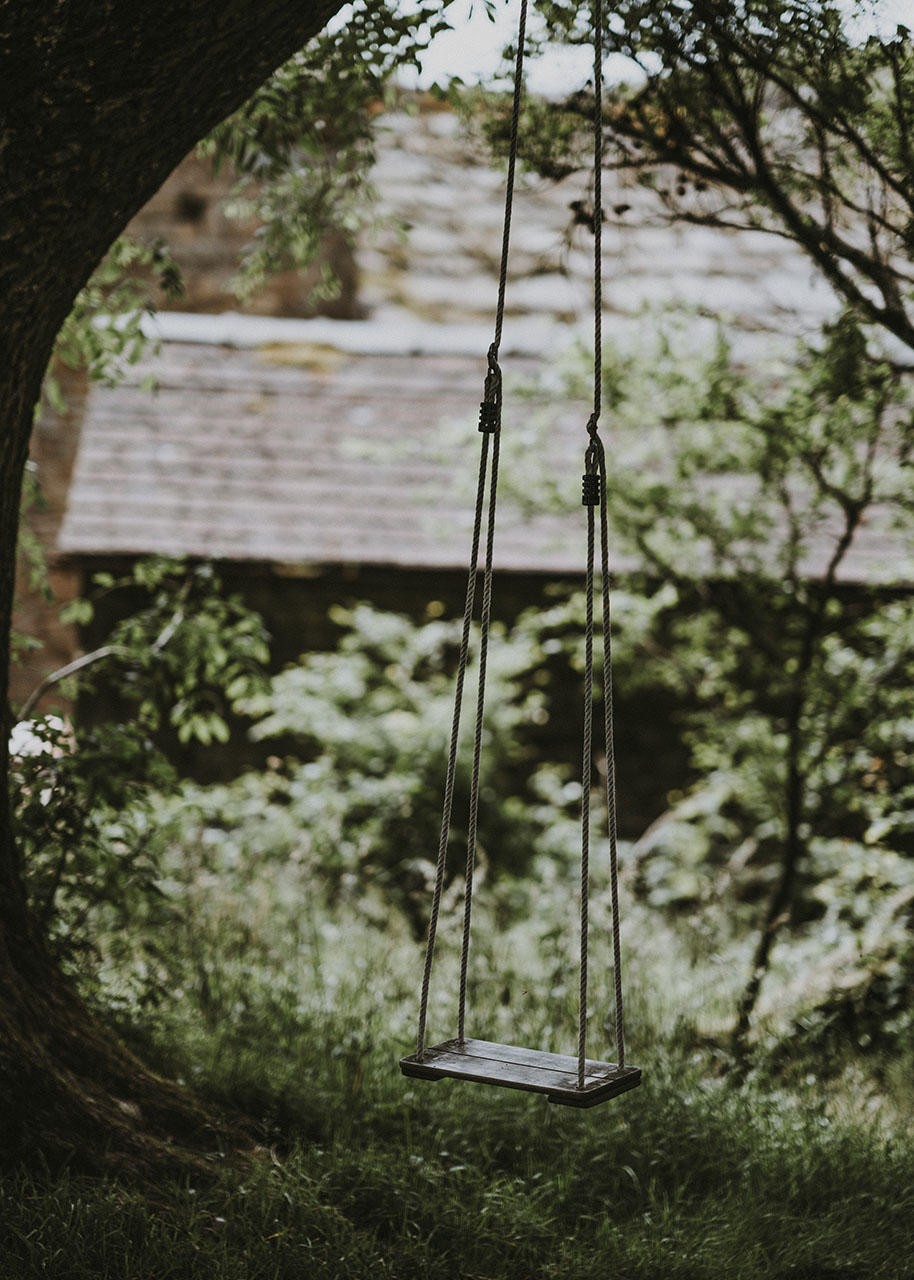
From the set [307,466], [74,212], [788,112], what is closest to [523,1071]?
[74,212]

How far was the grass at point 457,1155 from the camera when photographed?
2787 mm

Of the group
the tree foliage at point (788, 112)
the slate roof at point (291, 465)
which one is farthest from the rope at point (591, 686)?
the slate roof at point (291, 465)

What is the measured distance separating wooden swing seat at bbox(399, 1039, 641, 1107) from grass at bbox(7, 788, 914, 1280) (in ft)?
1.70

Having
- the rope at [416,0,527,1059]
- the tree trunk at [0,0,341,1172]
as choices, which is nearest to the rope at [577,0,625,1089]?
the rope at [416,0,527,1059]

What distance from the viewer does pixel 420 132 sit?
13320 millimetres

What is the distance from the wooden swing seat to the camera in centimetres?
240

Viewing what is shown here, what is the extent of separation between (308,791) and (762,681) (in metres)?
2.92

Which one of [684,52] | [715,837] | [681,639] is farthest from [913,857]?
[684,52]

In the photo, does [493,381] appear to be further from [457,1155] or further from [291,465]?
[291,465]

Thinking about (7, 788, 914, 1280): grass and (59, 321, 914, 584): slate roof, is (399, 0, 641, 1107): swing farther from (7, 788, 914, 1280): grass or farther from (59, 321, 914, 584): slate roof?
(59, 321, 914, 584): slate roof

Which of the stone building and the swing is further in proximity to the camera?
the stone building

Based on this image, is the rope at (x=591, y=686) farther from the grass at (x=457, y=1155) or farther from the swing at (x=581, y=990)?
the grass at (x=457, y=1155)

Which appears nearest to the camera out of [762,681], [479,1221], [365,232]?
[479,1221]

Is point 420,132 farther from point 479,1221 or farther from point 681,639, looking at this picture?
point 479,1221
